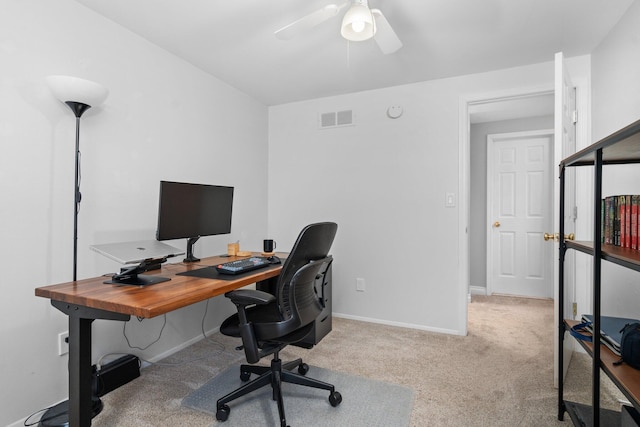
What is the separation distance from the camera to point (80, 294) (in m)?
1.34

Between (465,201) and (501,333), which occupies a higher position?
(465,201)

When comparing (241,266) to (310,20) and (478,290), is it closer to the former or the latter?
(310,20)

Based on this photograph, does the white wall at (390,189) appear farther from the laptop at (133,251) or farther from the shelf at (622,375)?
the laptop at (133,251)

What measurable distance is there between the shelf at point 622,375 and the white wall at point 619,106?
0.78 meters

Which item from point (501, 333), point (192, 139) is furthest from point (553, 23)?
point (192, 139)

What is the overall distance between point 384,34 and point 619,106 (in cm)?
152

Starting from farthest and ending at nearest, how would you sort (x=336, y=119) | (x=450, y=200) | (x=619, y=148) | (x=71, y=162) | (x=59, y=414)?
1. (x=336, y=119)
2. (x=450, y=200)
3. (x=71, y=162)
4. (x=59, y=414)
5. (x=619, y=148)

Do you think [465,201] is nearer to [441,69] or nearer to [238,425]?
[441,69]

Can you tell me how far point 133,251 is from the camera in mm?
1648

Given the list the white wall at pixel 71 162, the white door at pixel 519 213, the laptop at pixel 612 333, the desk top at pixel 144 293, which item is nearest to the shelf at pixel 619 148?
the laptop at pixel 612 333

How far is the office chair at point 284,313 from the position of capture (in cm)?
154

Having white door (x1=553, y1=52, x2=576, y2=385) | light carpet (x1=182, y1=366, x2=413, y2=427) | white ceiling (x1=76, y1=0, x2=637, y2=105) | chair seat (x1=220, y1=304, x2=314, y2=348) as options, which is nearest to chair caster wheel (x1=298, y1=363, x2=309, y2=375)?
light carpet (x1=182, y1=366, x2=413, y2=427)

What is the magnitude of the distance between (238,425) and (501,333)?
2355 millimetres

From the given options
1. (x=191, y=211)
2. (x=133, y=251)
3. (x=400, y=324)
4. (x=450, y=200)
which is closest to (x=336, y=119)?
(x=450, y=200)
